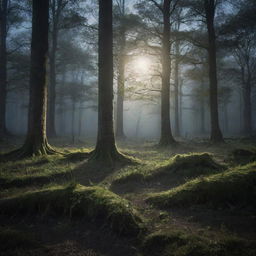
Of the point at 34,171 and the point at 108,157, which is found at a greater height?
the point at 108,157

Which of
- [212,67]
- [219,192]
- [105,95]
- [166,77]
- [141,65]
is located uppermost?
[141,65]


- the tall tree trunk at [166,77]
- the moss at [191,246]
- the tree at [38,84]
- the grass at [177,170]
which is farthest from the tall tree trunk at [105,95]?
the tall tree trunk at [166,77]

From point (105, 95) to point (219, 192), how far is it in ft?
17.8

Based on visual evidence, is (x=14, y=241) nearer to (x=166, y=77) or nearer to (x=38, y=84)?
(x=38, y=84)

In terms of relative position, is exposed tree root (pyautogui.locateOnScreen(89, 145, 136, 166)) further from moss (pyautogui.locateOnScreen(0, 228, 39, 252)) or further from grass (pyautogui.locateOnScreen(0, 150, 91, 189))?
→ moss (pyautogui.locateOnScreen(0, 228, 39, 252))

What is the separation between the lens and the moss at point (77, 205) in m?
3.48

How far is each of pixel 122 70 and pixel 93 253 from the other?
536 inches

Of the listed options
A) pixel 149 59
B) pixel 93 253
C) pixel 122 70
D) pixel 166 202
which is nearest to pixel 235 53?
pixel 149 59

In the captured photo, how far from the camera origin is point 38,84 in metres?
9.03

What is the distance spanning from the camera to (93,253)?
112 inches

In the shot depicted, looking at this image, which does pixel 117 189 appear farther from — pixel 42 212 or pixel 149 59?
pixel 149 59

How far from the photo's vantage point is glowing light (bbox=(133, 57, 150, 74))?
14897 millimetres

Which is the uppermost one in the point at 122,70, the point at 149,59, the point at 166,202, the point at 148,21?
the point at 148,21

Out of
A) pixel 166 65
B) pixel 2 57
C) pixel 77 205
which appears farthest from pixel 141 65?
pixel 77 205
